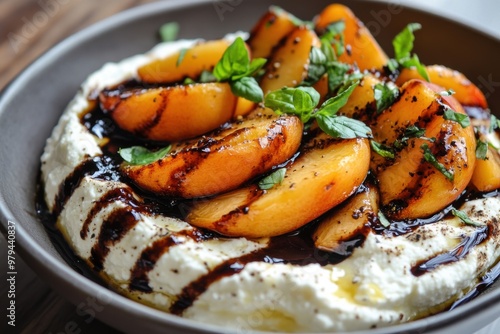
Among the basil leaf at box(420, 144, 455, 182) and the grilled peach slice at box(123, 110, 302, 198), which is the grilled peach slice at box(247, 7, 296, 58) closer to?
the grilled peach slice at box(123, 110, 302, 198)

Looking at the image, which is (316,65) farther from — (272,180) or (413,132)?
(272,180)

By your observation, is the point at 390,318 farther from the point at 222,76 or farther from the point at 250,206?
the point at 222,76

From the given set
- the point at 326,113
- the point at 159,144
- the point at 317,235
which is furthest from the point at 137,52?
the point at 317,235

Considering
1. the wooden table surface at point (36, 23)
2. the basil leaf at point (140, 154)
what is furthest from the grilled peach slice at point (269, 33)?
the wooden table surface at point (36, 23)

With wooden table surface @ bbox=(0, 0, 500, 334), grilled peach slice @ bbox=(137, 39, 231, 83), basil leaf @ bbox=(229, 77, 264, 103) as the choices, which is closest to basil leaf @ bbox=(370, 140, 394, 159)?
basil leaf @ bbox=(229, 77, 264, 103)

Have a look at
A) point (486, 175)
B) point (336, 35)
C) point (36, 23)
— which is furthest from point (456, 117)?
point (36, 23)

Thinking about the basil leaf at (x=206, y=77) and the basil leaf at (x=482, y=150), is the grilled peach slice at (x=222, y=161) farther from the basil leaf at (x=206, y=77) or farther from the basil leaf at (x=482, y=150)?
the basil leaf at (x=482, y=150)
